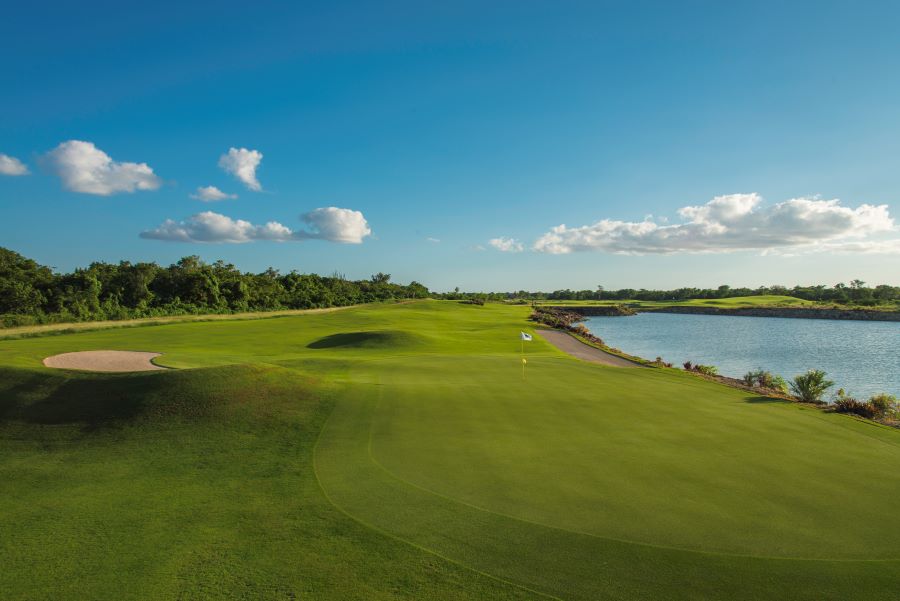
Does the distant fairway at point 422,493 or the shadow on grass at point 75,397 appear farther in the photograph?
the shadow on grass at point 75,397

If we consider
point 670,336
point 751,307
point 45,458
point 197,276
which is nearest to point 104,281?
point 197,276

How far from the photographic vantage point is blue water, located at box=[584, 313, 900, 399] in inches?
1449

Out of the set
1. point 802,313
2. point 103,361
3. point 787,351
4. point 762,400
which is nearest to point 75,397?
point 103,361

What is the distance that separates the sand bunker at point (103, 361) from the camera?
19672mm

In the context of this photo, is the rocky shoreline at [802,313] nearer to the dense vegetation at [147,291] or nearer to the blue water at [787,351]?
the dense vegetation at [147,291]

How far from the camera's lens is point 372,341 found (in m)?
38.5

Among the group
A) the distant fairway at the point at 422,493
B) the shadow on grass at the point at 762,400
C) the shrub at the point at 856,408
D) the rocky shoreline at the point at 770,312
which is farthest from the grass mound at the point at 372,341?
the rocky shoreline at the point at 770,312

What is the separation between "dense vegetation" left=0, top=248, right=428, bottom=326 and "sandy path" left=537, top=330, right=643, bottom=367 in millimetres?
49101

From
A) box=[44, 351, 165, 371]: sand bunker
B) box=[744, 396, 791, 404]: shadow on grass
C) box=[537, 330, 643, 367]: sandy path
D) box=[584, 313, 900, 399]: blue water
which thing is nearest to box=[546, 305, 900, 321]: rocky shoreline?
box=[584, 313, 900, 399]: blue water

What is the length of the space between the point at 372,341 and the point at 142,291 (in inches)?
2157

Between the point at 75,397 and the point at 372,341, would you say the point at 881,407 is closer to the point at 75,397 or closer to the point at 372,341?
the point at 75,397

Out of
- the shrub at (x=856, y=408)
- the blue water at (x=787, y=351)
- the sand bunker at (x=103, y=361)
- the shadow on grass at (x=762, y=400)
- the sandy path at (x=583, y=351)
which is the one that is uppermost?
the sand bunker at (x=103, y=361)

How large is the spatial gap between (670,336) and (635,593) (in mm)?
73971

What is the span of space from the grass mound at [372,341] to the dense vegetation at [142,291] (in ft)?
90.7
